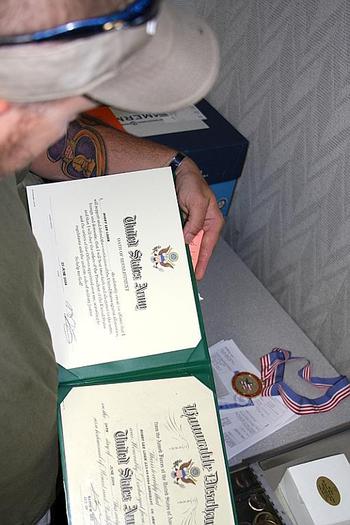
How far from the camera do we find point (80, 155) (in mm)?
882

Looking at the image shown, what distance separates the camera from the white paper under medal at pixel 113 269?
0.75 m

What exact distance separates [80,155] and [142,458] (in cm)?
47

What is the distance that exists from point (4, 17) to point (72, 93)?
66 millimetres

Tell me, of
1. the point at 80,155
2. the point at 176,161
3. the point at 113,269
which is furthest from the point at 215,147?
the point at 113,269

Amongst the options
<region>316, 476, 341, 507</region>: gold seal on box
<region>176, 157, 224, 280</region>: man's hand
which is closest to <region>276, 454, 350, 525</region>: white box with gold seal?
<region>316, 476, 341, 507</region>: gold seal on box

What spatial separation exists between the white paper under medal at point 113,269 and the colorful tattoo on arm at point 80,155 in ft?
0.33

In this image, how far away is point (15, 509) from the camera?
0.72 meters
